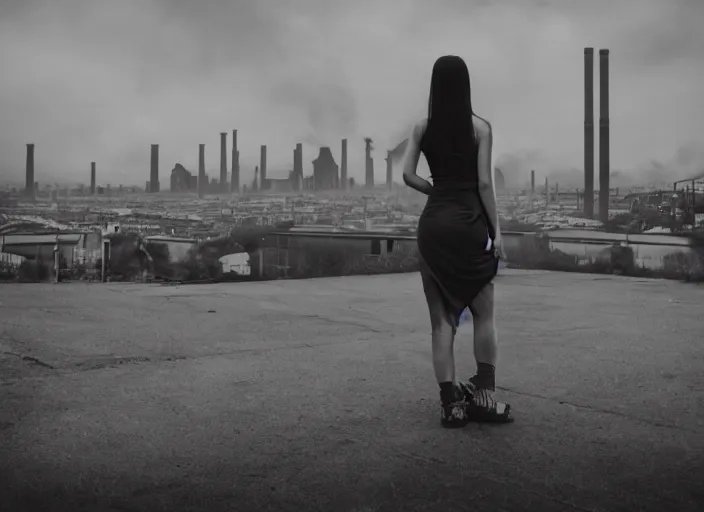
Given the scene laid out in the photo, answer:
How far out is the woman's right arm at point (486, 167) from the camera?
279 centimetres

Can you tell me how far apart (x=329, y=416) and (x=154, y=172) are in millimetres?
7569

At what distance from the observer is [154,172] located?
9.82m

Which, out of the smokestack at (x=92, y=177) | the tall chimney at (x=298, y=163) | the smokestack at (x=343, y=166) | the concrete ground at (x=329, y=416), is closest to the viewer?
the concrete ground at (x=329, y=416)

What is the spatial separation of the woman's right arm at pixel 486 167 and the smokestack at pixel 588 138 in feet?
30.0

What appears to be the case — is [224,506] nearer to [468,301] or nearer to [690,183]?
[468,301]

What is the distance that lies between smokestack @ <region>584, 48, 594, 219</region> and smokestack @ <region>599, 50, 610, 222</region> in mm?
125

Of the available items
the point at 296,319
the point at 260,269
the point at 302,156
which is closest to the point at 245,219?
the point at 260,269

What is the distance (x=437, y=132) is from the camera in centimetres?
278

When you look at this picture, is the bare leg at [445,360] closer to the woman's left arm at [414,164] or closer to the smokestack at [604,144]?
the woman's left arm at [414,164]

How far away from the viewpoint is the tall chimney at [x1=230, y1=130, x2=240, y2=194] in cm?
1020

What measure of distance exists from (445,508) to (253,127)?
356 inches

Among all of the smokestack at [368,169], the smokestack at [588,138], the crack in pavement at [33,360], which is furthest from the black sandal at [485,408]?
the smokestack at [588,138]

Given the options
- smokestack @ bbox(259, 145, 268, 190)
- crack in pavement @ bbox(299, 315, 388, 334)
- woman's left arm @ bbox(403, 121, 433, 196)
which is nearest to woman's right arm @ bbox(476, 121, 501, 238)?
woman's left arm @ bbox(403, 121, 433, 196)

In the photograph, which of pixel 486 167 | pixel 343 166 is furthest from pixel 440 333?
pixel 343 166
